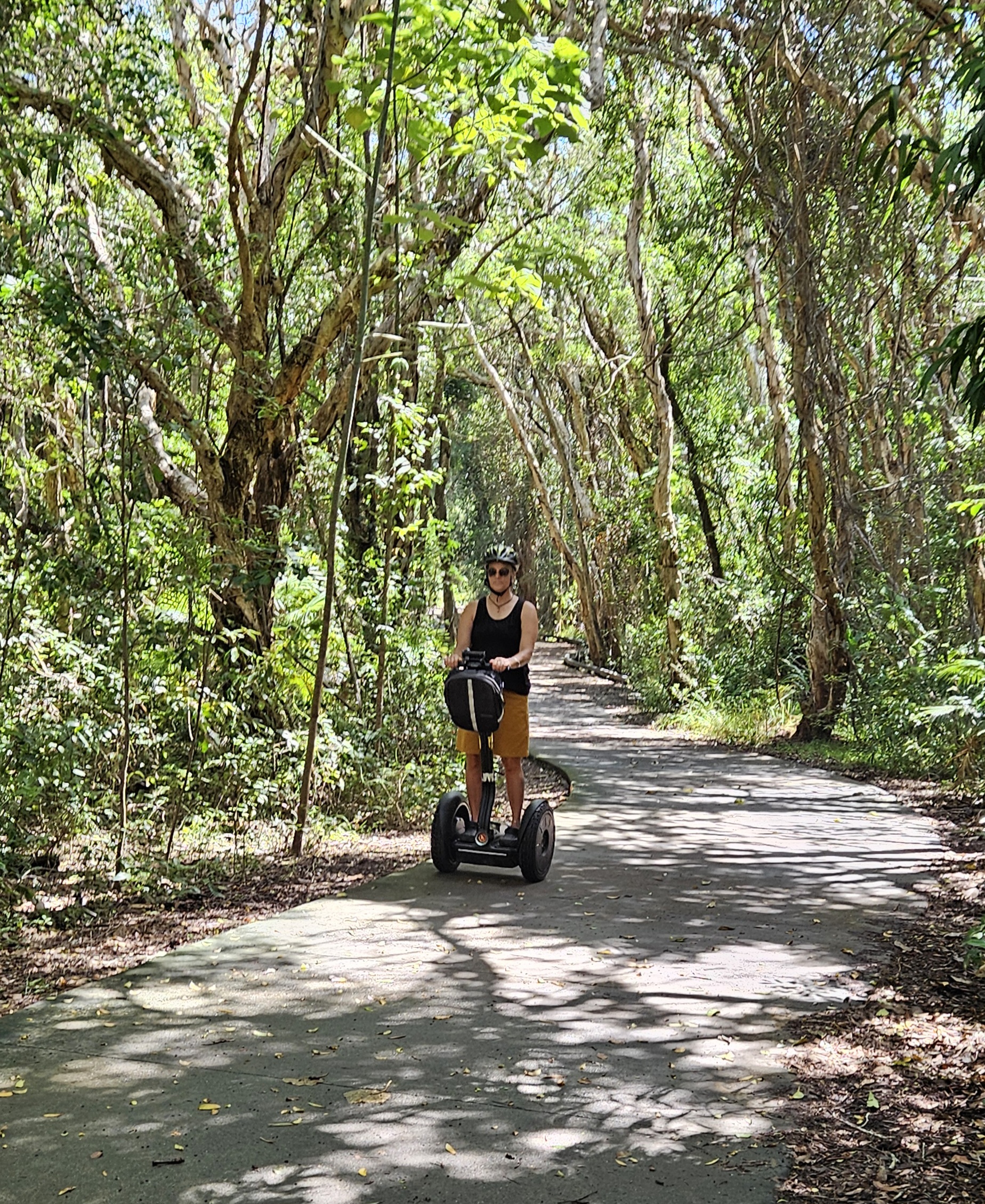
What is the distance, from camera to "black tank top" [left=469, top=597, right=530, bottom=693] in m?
8.06

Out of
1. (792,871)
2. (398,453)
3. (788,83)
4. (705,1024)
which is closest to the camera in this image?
(705,1024)

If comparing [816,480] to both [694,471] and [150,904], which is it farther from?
[150,904]

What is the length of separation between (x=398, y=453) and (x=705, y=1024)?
7.90 metres

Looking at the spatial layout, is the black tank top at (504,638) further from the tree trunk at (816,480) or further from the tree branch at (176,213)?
the tree trunk at (816,480)

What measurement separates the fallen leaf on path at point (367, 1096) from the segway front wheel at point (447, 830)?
137 inches

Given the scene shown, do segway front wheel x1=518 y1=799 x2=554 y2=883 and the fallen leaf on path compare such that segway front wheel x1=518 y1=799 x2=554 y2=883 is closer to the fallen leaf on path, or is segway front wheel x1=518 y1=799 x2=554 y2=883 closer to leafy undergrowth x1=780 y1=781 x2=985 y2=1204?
leafy undergrowth x1=780 y1=781 x2=985 y2=1204

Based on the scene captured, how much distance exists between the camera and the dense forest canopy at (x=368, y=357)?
8.27 metres

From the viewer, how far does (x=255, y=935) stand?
664 cm

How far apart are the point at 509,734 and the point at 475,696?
67cm

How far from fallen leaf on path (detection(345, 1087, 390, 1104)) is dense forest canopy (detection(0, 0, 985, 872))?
3355 millimetres

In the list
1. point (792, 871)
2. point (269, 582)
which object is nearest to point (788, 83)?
point (269, 582)

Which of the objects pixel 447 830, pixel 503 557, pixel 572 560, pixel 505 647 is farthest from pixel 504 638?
pixel 572 560

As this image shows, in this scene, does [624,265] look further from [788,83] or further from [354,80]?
[354,80]

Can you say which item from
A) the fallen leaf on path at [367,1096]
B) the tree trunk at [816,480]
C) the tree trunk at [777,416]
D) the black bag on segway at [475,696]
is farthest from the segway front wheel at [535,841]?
the tree trunk at [777,416]
